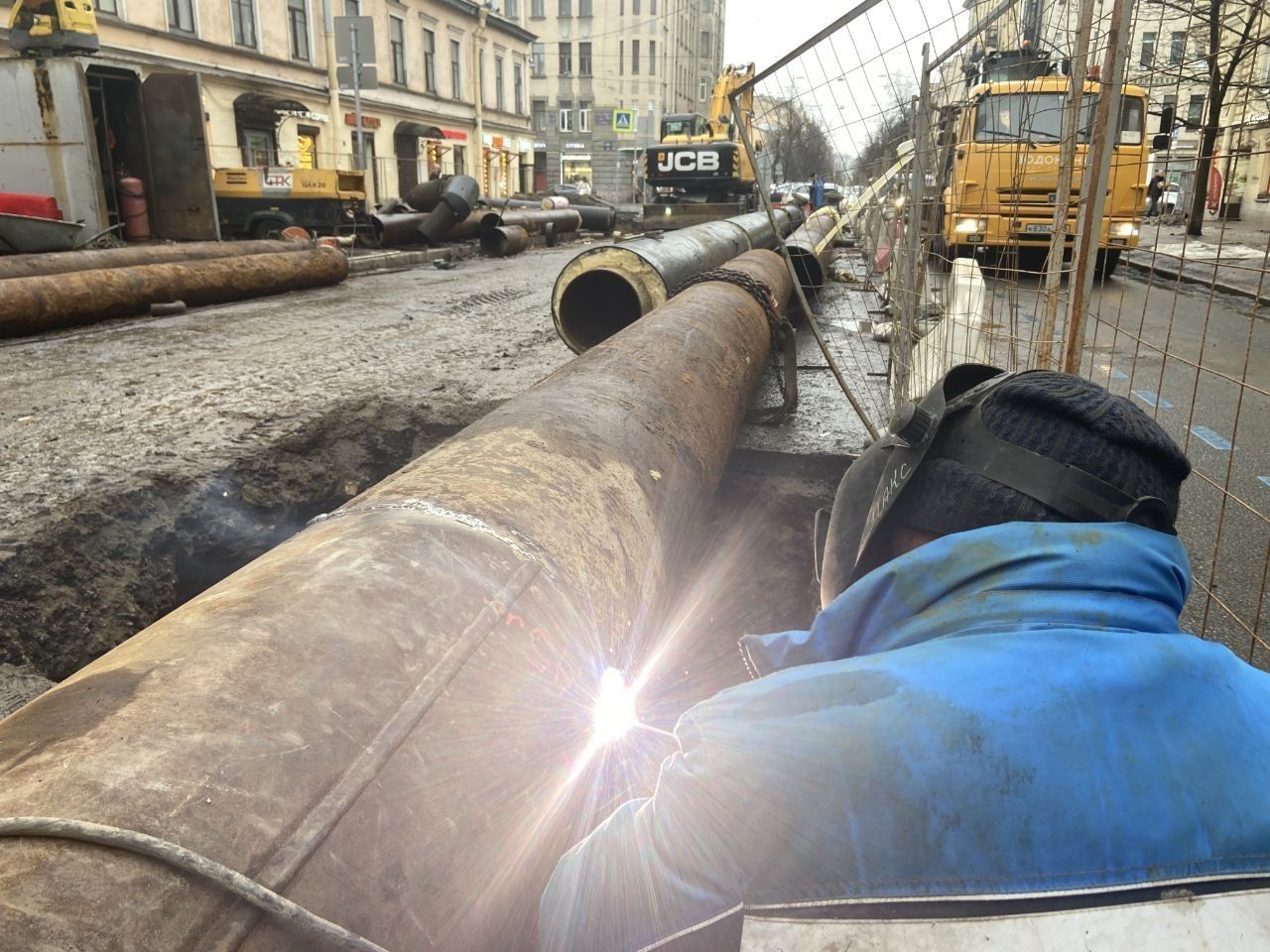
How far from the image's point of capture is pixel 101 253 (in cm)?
845

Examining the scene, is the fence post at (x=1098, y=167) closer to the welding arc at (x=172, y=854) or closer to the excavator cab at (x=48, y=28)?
the welding arc at (x=172, y=854)

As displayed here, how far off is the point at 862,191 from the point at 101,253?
23.8ft

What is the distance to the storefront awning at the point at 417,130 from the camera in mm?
29125

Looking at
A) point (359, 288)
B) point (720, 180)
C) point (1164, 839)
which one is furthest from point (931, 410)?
point (720, 180)

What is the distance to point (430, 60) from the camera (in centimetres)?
3092

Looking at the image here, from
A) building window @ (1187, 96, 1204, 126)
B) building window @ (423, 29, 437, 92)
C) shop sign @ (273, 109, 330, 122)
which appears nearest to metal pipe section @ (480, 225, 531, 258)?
shop sign @ (273, 109, 330, 122)

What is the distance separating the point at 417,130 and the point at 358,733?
31927 millimetres

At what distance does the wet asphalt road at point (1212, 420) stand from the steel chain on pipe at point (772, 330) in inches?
41.0

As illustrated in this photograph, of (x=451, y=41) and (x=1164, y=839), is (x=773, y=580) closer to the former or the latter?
(x=1164, y=839)

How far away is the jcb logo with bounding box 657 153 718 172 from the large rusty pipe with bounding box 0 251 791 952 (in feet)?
53.3

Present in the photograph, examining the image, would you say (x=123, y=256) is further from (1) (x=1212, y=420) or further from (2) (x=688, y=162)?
(2) (x=688, y=162)

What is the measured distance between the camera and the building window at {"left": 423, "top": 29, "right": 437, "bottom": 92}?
30.5m

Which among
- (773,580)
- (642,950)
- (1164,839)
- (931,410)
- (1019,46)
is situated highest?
(1019,46)

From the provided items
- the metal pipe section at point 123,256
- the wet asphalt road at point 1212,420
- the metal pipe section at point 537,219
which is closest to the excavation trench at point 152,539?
the wet asphalt road at point 1212,420
